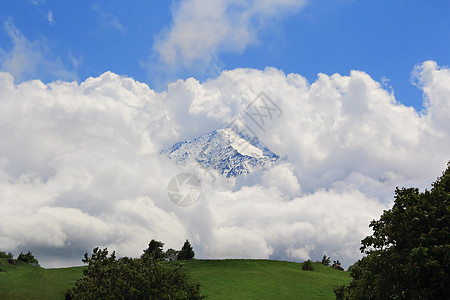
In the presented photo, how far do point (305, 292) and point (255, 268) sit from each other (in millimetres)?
20241

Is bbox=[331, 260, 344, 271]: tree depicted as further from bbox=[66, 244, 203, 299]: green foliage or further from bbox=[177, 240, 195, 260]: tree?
bbox=[66, 244, 203, 299]: green foliage

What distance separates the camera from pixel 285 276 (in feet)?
271

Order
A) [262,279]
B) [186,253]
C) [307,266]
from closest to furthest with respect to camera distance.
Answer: [262,279] → [307,266] → [186,253]

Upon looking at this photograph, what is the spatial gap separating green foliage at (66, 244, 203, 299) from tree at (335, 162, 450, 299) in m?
18.6

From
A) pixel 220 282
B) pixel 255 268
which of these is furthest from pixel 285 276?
pixel 220 282

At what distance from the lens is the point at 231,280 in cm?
7825

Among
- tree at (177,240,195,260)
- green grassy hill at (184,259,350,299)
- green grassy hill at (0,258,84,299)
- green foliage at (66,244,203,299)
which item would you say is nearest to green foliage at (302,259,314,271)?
green grassy hill at (184,259,350,299)

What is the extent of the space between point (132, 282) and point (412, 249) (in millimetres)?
27391

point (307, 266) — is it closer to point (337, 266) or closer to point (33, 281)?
point (337, 266)

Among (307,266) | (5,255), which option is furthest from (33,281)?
(307,266)

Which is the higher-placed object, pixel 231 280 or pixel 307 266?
pixel 307 266

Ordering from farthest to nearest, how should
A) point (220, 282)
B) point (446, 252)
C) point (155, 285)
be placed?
point (220, 282) < point (155, 285) < point (446, 252)

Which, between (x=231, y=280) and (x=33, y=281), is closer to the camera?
(x=33, y=281)

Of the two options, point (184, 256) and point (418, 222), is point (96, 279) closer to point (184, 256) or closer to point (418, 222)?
point (418, 222)
